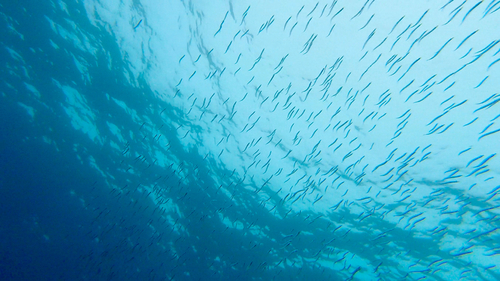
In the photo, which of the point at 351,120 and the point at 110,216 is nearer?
the point at 351,120

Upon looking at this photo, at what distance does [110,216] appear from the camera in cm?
2117

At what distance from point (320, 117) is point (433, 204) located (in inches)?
318

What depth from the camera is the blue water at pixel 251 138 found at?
8680mm

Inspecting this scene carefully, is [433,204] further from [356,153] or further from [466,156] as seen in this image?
[356,153]

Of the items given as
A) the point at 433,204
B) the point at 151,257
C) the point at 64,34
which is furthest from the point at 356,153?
the point at 151,257

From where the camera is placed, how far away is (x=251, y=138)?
45.4ft

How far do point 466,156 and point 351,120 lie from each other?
16.6ft

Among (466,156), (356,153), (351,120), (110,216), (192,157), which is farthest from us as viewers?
(110,216)

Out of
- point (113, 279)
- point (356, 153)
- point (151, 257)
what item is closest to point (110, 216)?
point (151, 257)

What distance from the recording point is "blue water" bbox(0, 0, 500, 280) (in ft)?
28.5

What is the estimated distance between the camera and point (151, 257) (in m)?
21.9

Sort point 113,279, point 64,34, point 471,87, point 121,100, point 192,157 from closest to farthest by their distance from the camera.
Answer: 1. point 471,87
2. point 64,34
3. point 121,100
4. point 192,157
5. point 113,279

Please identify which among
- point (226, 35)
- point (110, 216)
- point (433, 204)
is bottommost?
point (110, 216)

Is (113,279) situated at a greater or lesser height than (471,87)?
lesser
